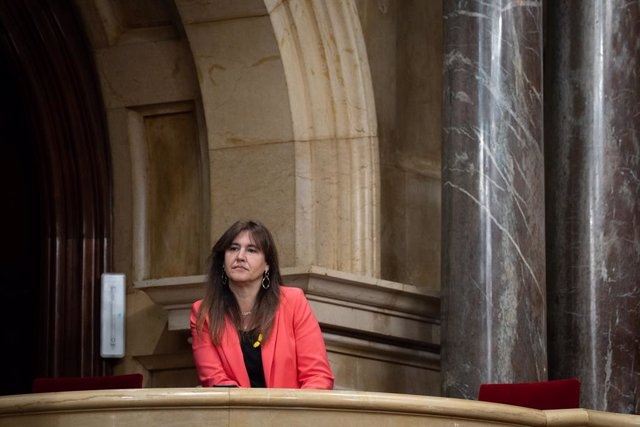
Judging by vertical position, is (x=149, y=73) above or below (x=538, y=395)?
above

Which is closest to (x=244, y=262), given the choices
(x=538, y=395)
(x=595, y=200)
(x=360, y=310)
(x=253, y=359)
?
(x=253, y=359)

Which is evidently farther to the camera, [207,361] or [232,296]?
[232,296]

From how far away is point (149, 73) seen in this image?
26.1ft

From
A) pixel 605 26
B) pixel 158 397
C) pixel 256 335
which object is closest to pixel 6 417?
pixel 158 397

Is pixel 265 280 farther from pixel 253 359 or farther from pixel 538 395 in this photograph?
pixel 538 395

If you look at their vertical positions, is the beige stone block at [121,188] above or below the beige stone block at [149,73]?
below

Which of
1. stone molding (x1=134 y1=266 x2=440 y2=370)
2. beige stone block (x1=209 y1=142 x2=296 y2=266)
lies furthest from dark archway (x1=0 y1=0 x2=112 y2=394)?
beige stone block (x1=209 y1=142 x2=296 y2=266)

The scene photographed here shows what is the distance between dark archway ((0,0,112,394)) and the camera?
25.4ft

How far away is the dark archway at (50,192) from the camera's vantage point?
775cm

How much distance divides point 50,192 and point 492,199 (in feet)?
6.61

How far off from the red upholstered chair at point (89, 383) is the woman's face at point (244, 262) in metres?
0.66

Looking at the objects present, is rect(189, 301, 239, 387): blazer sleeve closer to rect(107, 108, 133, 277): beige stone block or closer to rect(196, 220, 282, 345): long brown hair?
rect(196, 220, 282, 345): long brown hair

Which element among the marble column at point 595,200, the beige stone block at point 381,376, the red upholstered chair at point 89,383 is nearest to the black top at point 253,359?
the red upholstered chair at point 89,383

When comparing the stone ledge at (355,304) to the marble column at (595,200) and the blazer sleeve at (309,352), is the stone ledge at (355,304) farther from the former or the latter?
the blazer sleeve at (309,352)
